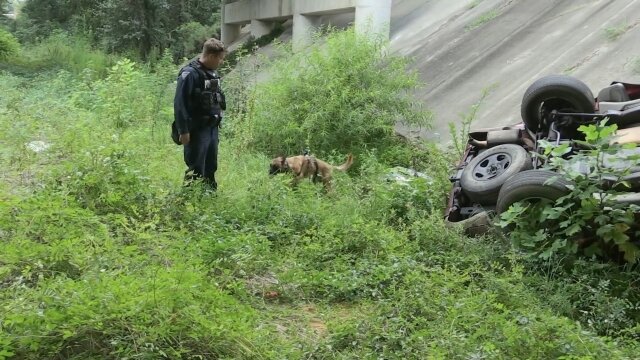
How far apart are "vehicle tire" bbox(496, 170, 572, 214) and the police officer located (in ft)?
10.0

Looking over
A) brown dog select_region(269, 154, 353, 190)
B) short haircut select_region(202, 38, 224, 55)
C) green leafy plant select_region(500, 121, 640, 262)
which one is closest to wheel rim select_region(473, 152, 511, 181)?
green leafy plant select_region(500, 121, 640, 262)

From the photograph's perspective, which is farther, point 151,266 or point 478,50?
point 478,50

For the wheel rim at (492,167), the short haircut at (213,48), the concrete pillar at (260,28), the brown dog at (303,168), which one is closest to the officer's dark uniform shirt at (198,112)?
the short haircut at (213,48)

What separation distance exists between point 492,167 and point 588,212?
1.49 meters

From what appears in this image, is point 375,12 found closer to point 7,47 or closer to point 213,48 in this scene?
point 213,48

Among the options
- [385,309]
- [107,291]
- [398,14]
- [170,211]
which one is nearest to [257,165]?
[170,211]

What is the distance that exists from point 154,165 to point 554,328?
500 cm

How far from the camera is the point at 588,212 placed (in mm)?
4910

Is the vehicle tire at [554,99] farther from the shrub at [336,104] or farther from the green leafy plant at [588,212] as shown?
the shrub at [336,104]

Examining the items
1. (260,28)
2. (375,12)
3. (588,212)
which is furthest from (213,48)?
(260,28)

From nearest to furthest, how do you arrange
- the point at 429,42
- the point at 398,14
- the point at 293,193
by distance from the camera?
the point at 293,193
the point at 429,42
the point at 398,14

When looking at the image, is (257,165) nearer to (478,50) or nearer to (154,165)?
(154,165)

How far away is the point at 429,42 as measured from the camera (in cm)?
1415

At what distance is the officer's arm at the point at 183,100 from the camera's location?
19.9 feet
